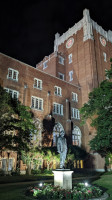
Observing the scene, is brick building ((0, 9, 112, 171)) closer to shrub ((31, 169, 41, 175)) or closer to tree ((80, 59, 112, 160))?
shrub ((31, 169, 41, 175))

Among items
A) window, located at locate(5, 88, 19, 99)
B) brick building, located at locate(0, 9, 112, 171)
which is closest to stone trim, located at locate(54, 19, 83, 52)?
brick building, located at locate(0, 9, 112, 171)

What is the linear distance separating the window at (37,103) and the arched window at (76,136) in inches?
367

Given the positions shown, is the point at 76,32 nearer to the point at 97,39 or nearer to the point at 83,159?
the point at 97,39

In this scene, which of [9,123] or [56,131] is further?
[56,131]

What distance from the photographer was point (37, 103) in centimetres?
2973

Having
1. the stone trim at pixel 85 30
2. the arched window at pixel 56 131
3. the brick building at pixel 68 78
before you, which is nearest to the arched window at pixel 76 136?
the brick building at pixel 68 78

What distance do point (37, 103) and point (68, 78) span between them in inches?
683

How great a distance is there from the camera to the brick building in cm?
2859

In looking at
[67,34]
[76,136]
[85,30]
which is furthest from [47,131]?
[67,34]

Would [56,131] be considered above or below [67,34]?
below

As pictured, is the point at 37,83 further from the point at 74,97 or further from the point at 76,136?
the point at 76,136

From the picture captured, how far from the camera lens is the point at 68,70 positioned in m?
45.7

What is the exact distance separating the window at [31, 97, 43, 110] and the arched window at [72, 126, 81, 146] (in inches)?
367

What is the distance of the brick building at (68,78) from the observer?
93.8 ft
